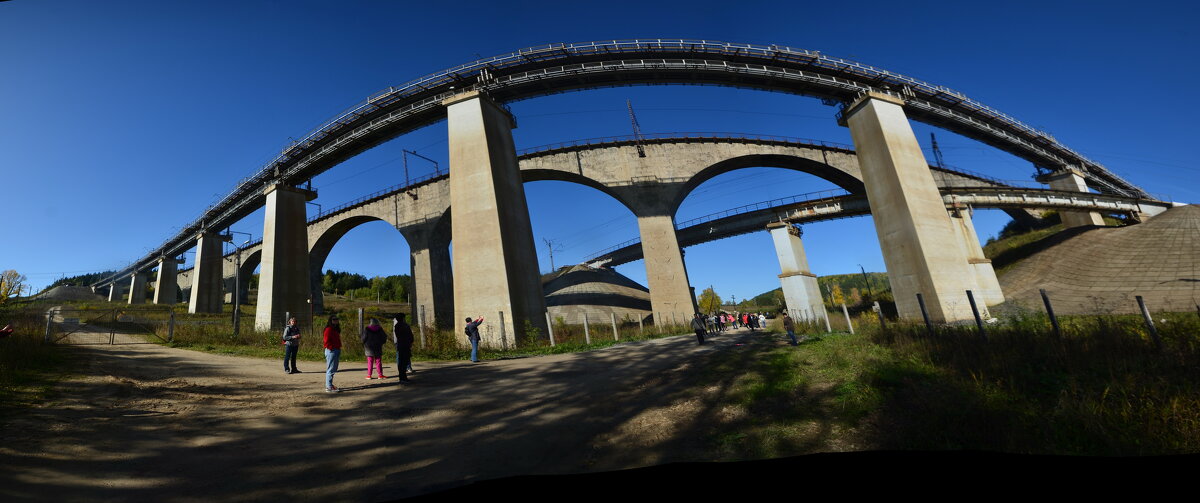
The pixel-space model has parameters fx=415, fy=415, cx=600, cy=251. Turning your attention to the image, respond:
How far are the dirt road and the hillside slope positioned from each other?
1026 inches

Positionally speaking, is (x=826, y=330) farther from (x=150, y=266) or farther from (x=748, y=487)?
(x=150, y=266)

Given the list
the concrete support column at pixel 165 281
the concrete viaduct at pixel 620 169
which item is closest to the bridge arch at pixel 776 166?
the concrete viaduct at pixel 620 169

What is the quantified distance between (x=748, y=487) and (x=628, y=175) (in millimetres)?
29774

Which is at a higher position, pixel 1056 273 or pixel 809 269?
Answer: pixel 809 269

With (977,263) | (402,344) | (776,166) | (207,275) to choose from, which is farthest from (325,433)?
(207,275)

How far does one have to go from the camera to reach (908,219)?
2069cm

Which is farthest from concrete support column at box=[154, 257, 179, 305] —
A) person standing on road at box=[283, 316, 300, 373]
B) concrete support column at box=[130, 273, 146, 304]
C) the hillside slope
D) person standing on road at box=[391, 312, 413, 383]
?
the hillside slope

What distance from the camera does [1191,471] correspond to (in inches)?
53.6

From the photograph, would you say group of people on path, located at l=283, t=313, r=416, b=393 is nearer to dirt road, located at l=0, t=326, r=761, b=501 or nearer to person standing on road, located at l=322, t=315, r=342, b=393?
person standing on road, located at l=322, t=315, r=342, b=393

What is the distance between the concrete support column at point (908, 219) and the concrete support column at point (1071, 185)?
2891 centimetres

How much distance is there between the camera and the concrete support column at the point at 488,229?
59.1ft

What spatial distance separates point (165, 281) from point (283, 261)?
39.2 meters

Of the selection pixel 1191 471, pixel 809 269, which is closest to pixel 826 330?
pixel 809 269

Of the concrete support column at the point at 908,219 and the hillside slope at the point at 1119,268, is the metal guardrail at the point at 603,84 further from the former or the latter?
the hillside slope at the point at 1119,268
